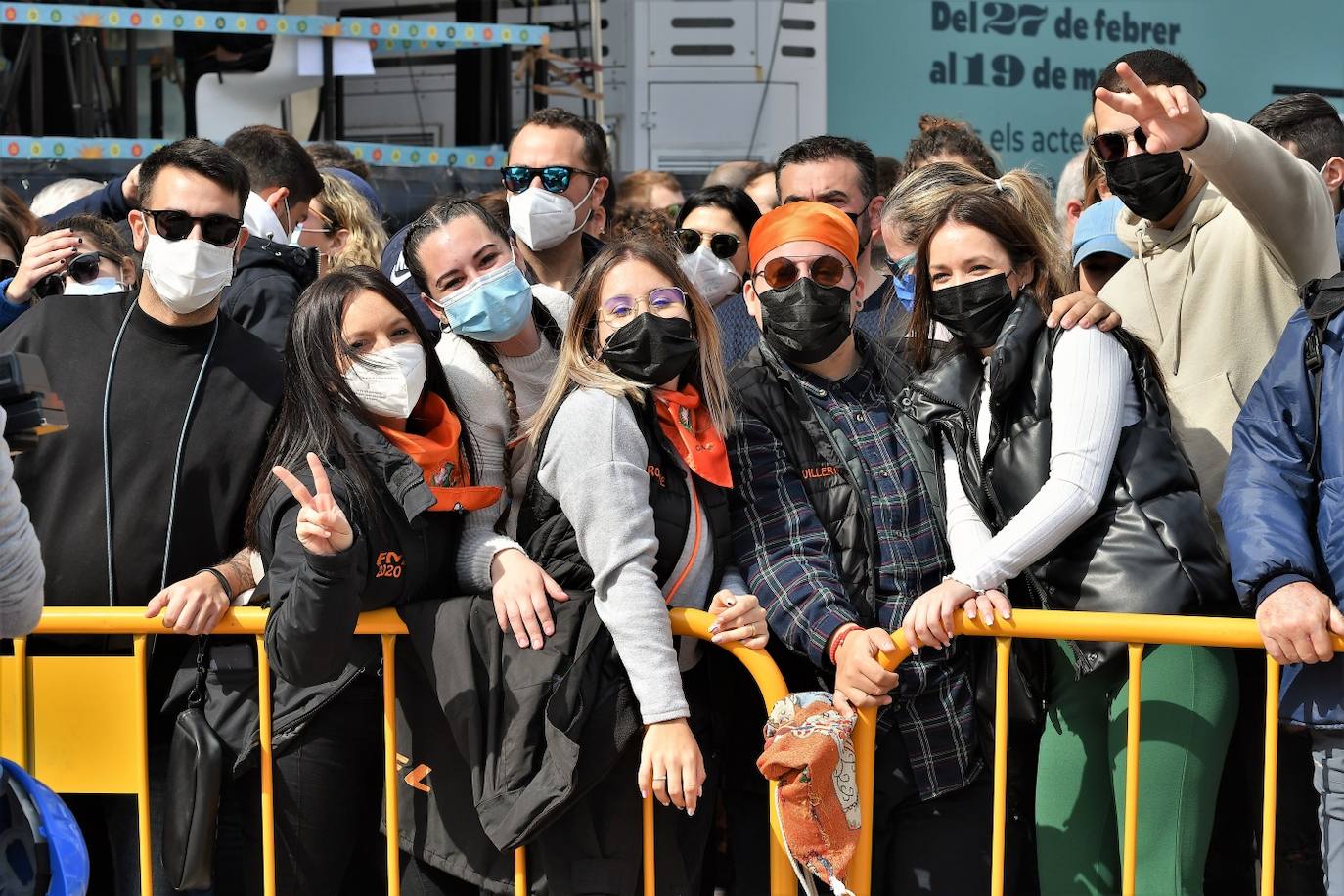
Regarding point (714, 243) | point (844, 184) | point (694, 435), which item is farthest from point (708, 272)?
point (694, 435)

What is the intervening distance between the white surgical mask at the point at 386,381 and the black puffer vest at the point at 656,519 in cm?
31

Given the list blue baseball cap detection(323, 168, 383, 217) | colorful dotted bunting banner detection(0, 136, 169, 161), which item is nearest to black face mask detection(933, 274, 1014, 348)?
blue baseball cap detection(323, 168, 383, 217)

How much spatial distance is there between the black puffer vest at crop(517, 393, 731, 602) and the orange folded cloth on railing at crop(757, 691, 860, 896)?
40 centimetres

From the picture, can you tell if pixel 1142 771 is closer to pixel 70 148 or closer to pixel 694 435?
pixel 694 435

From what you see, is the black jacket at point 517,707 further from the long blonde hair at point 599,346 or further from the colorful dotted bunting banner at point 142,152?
the colorful dotted bunting banner at point 142,152

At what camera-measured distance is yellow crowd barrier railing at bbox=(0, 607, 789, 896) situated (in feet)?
9.98

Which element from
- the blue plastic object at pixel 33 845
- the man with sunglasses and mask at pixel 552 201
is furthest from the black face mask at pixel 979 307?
the blue plastic object at pixel 33 845

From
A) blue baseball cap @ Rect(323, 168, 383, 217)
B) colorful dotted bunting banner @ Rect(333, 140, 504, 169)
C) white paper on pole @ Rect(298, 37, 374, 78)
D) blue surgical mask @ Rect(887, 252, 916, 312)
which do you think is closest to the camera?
blue surgical mask @ Rect(887, 252, 916, 312)

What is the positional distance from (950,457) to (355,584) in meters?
1.29

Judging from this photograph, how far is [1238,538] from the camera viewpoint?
9.46 ft

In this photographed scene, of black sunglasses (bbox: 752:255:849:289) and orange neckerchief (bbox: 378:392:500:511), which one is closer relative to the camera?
orange neckerchief (bbox: 378:392:500:511)

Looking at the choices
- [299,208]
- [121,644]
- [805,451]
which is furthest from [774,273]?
[299,208]

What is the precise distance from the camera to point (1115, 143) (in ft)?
10.8

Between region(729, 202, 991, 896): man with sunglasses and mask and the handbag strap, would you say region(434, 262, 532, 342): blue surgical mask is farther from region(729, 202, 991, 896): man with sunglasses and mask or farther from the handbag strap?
the handbag strap
